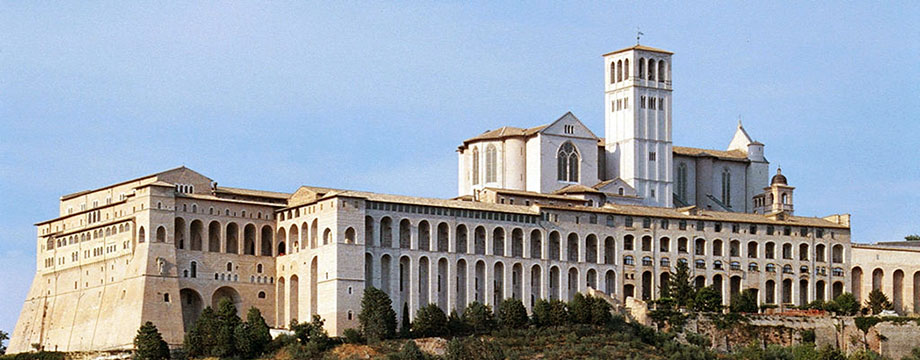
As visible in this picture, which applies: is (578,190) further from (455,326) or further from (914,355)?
(914,355)

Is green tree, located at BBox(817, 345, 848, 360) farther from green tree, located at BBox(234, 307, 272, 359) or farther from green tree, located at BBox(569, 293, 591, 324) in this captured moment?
green tree, located at BBox(234, 307, 272, 359)

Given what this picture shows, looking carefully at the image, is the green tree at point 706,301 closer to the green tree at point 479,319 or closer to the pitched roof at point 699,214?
the pitched roof at point 699,214

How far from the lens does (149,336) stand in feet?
364

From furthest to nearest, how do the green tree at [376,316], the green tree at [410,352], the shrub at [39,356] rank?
the shrub at [39,356] → the green tree at [376,316] → the green tree at [410,352]

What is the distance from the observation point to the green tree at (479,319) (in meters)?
115

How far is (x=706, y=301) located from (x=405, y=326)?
19.1 m

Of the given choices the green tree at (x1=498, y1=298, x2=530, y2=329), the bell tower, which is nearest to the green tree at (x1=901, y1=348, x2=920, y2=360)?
the bell tower

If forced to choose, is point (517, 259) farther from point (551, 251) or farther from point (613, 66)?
point (613, 66)

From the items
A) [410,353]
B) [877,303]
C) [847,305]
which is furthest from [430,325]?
[877,303]

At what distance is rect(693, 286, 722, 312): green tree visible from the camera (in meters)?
122

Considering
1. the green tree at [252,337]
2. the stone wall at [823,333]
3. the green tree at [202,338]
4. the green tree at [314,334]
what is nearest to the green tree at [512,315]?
the green tree at [314,334]

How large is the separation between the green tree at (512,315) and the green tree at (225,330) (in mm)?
15037

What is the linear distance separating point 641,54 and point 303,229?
29374 millimetres

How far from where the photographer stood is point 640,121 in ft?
440
